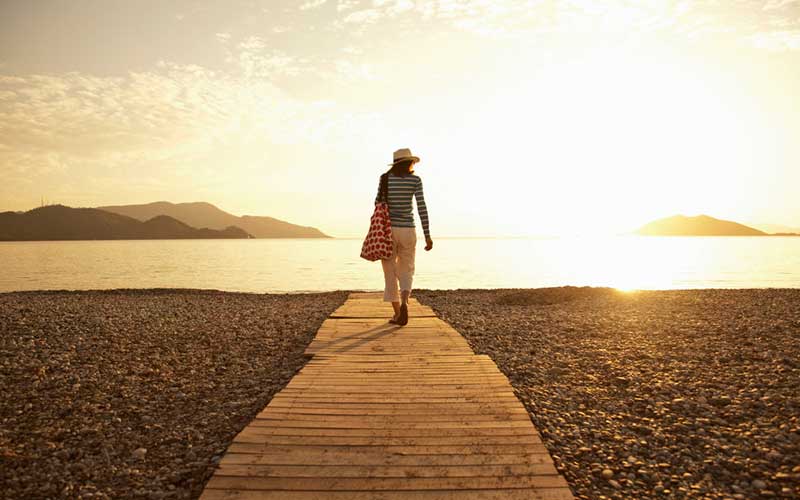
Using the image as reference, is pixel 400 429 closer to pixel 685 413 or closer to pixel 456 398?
pixel 456 398

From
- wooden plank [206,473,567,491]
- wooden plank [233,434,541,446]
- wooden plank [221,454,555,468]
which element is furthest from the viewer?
wooden plank [233,434,541,446]

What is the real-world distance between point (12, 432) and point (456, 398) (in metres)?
4.94

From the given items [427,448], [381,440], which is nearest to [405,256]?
A: [381,440]

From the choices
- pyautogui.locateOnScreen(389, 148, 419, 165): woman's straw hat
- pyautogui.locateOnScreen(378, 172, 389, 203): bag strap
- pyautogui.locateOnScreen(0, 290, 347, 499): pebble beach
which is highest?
pyautogui.locateOnScreen(389, 148, 419, 165): woman's straw hat

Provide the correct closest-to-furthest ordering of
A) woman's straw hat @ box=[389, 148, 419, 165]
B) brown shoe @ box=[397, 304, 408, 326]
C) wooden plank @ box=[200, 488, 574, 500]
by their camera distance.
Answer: wooden plank @ box=[200, 488, 574, 500], woman's straw hat @ box=[389, 148, 419, 165], brown shoe @ box=[397, 304, 408, 326]

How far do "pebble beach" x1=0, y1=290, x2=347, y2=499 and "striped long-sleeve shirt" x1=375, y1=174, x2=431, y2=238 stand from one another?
3295 millimetres

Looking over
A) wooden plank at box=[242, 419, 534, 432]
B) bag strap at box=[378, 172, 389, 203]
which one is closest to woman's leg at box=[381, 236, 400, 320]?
bag strap at box=[378, 172, 389, 203]

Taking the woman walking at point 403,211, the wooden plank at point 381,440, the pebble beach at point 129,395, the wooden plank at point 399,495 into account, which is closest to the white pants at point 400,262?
the woman walking at point 403,211

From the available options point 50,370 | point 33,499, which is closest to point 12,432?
point 33,499

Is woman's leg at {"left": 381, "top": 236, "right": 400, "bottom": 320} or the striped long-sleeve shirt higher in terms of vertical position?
the striped long-sleeve shirt

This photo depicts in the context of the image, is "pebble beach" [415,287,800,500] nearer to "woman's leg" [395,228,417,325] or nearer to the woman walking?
"woman's leg" [395,228,417,325]

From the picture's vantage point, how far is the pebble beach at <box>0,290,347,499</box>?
4.04m

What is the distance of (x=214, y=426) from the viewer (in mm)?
5121

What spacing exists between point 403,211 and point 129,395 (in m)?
5.39
